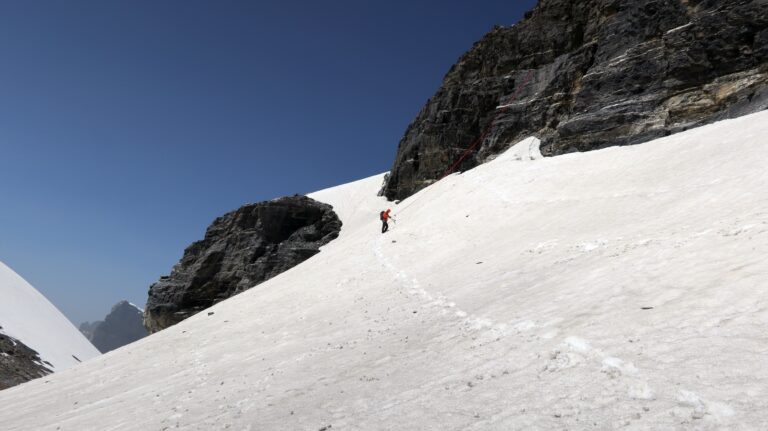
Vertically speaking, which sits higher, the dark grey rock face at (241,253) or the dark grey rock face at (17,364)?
the dark grey rock face at (241,253)

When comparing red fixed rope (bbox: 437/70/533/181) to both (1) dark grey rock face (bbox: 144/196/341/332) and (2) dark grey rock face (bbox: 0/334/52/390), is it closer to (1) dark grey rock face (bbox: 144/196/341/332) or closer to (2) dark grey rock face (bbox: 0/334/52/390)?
(1) dark grey rock face (bbox: 144/196/341/332)

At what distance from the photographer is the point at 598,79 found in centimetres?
2834

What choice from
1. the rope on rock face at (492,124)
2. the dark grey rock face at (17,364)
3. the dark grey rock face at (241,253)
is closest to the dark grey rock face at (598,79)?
the rope on rock face at (492,124)

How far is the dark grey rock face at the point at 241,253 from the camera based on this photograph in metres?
43.1

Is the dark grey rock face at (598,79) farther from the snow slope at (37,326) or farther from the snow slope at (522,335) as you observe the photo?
the snow slope at (37,326)

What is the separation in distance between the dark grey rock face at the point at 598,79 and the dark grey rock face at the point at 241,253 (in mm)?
11358

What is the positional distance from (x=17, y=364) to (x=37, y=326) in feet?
54.1

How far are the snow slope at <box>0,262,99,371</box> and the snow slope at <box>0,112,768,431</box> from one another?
1084 inches

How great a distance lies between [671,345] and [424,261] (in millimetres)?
12873

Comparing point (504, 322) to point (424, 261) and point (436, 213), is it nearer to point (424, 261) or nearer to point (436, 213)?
point (424, 261)

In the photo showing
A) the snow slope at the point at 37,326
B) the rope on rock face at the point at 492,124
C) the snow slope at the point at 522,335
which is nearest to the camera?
the snow slope at the point at 522,335

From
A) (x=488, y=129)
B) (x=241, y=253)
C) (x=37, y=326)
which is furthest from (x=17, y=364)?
(x=488, y=129)

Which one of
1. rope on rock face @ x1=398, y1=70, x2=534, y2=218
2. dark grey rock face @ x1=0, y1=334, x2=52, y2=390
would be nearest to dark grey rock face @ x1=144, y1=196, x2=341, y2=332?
dark grey rock face @ x1=0, y1=334, x2=52, y2=390

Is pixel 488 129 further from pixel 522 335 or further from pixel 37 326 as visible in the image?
pixel 37 326
